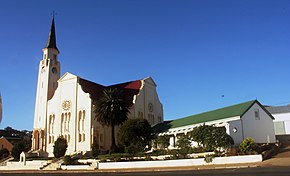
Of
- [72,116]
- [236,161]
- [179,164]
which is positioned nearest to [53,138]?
[72,116]

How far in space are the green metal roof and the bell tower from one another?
24692 millimetres

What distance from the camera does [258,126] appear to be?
37.1 meters

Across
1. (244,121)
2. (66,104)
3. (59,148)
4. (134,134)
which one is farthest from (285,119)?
(66,104)

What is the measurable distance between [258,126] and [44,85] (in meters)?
44.5

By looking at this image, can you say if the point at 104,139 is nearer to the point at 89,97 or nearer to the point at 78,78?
the point at 89,97

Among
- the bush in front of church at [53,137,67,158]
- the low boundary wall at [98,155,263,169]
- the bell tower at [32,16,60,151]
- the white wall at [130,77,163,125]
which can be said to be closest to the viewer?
the low boundary wall at [98,155,263,169]

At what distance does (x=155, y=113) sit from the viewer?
207 feet

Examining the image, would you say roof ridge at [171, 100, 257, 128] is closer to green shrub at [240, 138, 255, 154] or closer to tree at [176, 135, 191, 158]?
tree at [176, 135, 191, 158]

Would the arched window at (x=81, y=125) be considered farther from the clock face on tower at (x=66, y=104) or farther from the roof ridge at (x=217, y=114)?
the roof ridge at (x=217, y=114)

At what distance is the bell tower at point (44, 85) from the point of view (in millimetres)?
57781

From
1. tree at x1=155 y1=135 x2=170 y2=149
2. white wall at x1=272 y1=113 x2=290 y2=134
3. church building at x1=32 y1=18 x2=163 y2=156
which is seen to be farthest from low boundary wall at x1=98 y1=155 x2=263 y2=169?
white wall at x1=272 y1=113 x2=290 y2=134

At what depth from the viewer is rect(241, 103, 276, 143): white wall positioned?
3592cm

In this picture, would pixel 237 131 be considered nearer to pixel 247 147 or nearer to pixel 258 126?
pixel 258 126

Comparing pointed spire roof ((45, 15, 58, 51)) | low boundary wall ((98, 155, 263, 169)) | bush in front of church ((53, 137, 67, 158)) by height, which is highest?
pointed spire roof ((45, 15, 58, 51))
